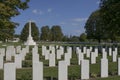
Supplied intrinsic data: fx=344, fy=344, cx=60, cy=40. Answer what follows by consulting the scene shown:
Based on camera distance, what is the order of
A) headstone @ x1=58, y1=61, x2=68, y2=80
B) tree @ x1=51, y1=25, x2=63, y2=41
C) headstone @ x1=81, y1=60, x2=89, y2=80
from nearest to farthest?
1. headstone @ x1=58, y1=61, x2=68, y2=80
2. headstone @ x1=81, y1=60, x2=89, y2=80
3. tree @ x1=51, y1=25, x2=63, y2=41

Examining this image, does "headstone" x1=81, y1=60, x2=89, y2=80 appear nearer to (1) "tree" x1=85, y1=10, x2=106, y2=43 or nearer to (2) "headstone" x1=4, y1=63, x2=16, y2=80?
(2) "headstone" x1=4, y1=63, x2=16, y2=80

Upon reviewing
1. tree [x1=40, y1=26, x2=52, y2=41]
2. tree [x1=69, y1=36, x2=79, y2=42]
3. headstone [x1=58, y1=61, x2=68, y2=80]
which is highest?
tree [x1=40, y1=26, x2=52, y2=41]

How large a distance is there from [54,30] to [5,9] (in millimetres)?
108897

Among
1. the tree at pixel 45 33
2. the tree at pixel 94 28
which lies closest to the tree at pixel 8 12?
the tree at pixel 94 28

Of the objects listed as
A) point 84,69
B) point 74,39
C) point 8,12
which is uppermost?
A: point 8,12

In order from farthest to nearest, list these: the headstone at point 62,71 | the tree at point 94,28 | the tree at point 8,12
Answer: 1. the tree at point 94,28
2. the tree at point 8,12
3. the headstone at point 62,71

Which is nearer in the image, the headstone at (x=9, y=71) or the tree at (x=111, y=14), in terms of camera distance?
the headstone at (x=9, y=71)

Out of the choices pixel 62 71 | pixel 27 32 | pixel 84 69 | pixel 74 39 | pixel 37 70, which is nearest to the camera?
pixel 37 70

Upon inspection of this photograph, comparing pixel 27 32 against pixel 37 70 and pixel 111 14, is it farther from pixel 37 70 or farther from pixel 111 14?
pixel 37 70

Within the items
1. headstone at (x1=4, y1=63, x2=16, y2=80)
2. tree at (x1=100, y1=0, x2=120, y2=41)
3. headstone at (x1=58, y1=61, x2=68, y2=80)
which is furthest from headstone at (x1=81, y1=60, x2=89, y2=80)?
tree at (x1=100, y1=0, x2=120, y2=41)

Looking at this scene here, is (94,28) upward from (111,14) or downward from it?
downward

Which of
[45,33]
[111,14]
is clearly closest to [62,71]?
[111,14]

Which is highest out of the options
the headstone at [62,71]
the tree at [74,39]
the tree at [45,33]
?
the tree at [45,33]

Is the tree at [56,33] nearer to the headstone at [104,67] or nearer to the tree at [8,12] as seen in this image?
the tree at [8,12]
